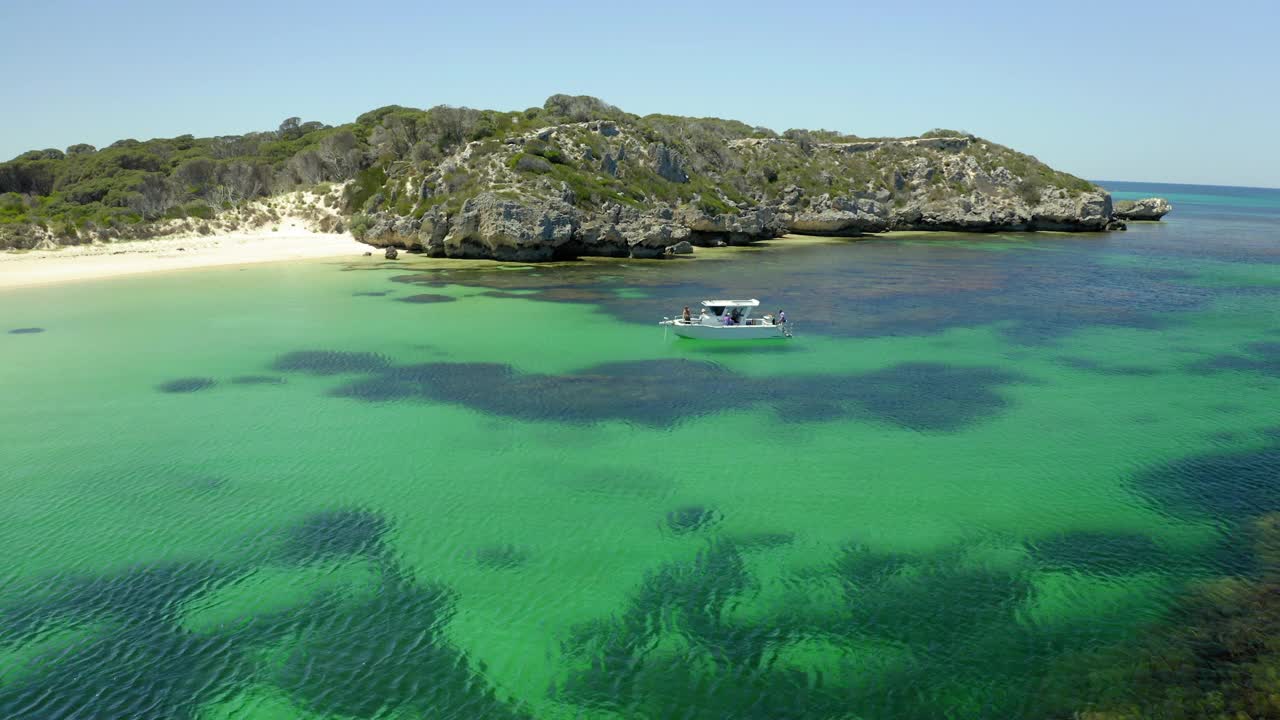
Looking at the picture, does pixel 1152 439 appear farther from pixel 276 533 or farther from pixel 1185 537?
pixel 276 533

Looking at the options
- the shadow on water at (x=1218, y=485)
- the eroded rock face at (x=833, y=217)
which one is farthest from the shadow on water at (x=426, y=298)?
the eroded rock face at (x=833, y=217)

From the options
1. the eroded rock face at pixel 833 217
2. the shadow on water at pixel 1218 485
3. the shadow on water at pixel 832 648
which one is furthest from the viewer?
the eroded rock face at pixel 833 217

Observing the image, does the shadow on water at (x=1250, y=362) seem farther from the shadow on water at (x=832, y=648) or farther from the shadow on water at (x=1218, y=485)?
the shadow on water at (x=832, y=648)

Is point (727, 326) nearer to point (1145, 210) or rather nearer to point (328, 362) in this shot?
point (328, 362)

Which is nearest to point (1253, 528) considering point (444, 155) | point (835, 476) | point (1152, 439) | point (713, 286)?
point (1152, 439)

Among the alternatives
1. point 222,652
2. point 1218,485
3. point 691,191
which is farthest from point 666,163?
point 222,652
